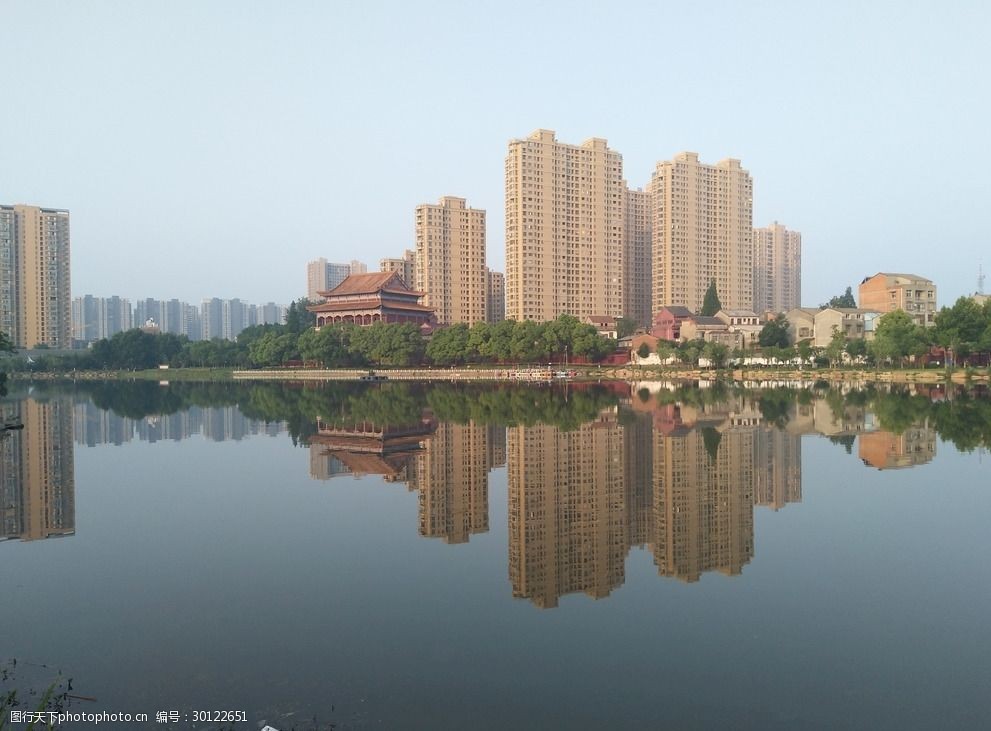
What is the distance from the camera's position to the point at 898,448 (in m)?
15.5

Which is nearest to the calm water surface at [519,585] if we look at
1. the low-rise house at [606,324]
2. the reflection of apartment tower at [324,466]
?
the reflection of apartment tower at [324,466]

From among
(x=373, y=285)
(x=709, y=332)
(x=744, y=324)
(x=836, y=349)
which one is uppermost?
(x=373, y=285)

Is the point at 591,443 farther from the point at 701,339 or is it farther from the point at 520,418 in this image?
the point at 701,339

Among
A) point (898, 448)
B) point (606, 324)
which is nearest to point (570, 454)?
point (898, 448)

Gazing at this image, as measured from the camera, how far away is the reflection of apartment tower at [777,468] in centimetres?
1074

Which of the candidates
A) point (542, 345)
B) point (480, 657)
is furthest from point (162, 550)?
point (542, 345)

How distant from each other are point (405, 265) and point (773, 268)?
5073 centimetres

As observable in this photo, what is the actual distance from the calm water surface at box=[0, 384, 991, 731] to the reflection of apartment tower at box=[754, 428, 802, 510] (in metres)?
0.09

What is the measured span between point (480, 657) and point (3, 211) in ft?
316

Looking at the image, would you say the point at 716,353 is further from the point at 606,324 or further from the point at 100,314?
the point at 100,314

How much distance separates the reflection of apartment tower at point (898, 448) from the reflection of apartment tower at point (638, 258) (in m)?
70.8

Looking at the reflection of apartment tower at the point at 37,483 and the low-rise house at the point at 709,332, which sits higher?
the low-rise house at the point at 709,332

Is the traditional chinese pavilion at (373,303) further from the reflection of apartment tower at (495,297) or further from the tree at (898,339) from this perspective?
the tree at (898,339)

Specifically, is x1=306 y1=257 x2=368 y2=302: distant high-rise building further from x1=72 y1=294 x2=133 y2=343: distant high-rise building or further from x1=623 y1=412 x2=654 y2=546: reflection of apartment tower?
x1=623 y1=412 x2=654 y2=546: reflection of apartment tower
